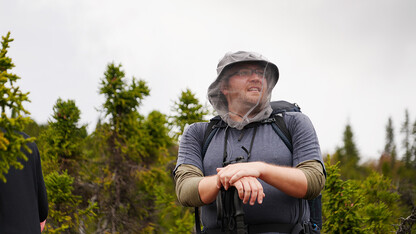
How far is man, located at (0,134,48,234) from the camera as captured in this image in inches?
105

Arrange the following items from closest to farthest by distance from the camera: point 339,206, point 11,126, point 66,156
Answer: point 11,126, point 339,206, point 66,156

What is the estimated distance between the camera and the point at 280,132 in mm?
2873

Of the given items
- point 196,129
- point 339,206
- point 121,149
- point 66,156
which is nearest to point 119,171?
point 121,149

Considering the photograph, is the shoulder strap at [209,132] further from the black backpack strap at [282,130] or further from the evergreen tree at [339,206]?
the evergreen tree at [339,206]

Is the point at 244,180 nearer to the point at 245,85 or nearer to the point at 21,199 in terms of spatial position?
the point at 245,85

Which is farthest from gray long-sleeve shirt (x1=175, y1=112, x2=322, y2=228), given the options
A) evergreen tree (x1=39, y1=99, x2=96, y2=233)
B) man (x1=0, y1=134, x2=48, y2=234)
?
evergreen tree (x1=39, y1=99, x2=96, y2=233)

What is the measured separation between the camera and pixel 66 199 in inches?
424

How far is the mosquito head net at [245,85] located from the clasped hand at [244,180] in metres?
0.64

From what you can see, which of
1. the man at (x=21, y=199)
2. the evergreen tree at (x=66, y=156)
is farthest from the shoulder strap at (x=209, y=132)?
the evergreen tree at (x=66, y=156)

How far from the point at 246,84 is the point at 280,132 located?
0.55 meters

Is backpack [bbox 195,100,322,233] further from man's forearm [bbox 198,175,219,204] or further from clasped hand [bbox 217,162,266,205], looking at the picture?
clasped hand [bbox 217,162,266,205]

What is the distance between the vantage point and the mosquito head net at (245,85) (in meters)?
3.07

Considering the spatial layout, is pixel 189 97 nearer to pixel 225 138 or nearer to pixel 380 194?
pixel 380 194

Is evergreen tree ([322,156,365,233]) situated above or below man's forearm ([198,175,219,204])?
below
